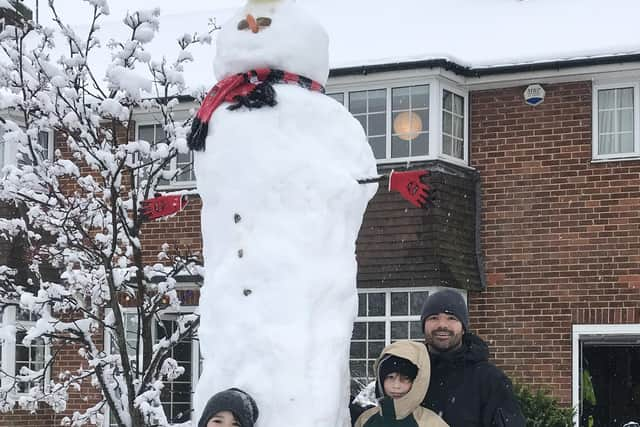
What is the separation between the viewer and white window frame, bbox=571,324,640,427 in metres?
12.2

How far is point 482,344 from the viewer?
16.4ft

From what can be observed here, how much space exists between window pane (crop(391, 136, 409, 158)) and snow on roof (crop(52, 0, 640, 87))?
914mm

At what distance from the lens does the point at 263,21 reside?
4.79 meters

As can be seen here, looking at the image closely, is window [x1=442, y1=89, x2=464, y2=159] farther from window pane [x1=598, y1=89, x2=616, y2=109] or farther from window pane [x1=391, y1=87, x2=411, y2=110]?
window pane [x1=598, y1=89, x2=616, y2=109]

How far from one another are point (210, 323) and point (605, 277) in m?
8.62

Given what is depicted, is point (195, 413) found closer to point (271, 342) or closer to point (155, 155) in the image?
point (271, 342)

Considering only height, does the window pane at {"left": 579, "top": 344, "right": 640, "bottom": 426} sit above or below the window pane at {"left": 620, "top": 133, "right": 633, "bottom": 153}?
below

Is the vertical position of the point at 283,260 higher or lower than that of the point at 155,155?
lower

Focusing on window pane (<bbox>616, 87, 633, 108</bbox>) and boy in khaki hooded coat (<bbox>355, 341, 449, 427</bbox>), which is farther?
window pane (<bbox>616, 87, 633, 108</bbox>)

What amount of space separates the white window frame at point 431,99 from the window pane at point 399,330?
71.3 inches

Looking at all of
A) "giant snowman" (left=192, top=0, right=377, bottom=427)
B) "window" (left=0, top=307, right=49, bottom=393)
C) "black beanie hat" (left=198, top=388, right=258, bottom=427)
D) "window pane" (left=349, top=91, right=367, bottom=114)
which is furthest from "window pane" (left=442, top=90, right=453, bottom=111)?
"black beanie hat" (left=198, top=388, right=258, bottom=427)

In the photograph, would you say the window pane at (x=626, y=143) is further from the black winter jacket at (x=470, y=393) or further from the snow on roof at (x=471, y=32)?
the black winter jacket at (x=470, y=393)

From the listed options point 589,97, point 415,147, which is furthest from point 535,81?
point 415,147

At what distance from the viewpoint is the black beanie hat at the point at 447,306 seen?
491 cm
